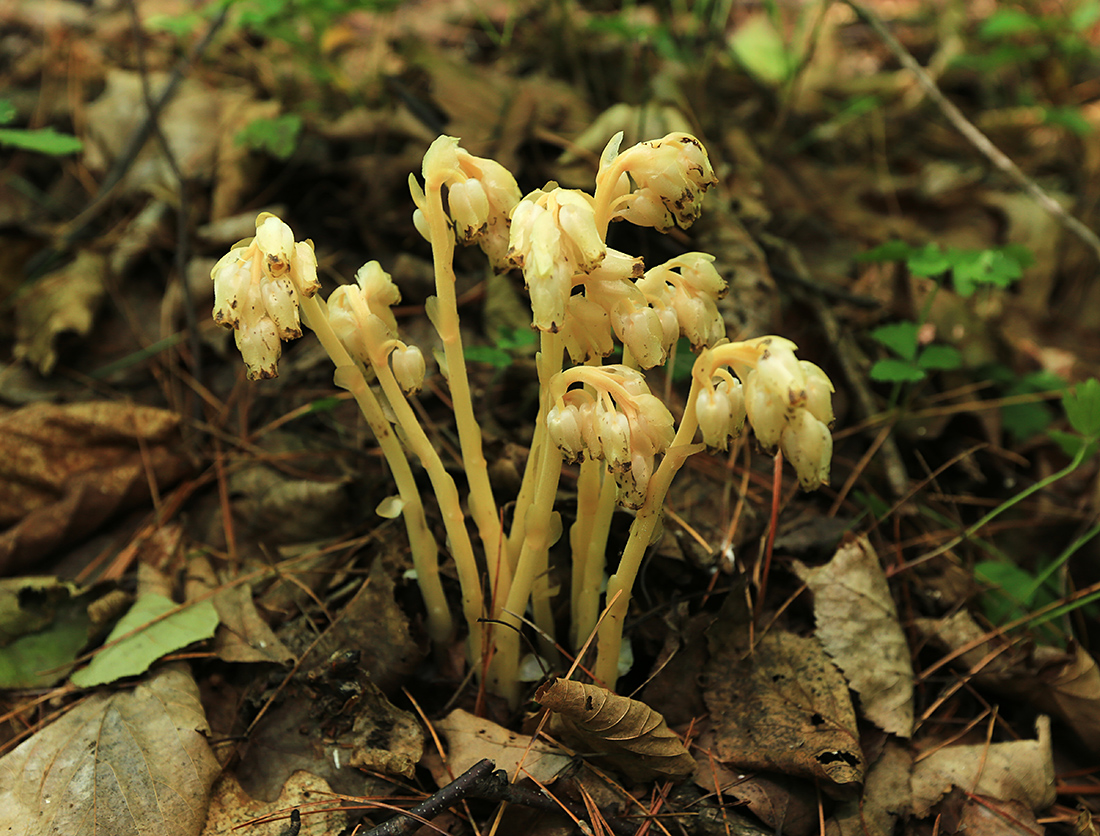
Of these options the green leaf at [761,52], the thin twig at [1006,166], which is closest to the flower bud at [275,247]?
the thin twig at [1006,166]

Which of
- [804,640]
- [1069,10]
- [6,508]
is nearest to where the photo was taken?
[804,640]

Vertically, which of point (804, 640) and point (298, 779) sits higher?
point (804, 640)

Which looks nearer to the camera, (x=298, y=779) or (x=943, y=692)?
(x=298, y=779)

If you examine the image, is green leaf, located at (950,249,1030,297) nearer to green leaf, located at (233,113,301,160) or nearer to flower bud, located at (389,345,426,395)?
flower bud, located at (389,345,426,395)

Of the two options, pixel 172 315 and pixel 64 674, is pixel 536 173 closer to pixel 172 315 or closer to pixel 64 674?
pixel 172 315

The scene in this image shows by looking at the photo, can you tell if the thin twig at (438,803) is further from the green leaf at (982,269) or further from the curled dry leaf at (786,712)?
the green leaf at (982,269)

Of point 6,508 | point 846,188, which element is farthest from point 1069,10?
point 6,508
